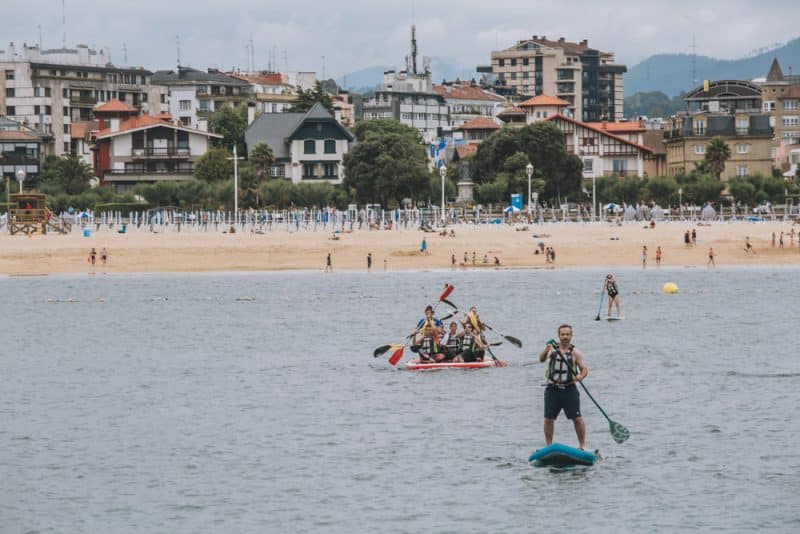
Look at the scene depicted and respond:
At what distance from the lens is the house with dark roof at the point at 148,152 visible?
130625mm

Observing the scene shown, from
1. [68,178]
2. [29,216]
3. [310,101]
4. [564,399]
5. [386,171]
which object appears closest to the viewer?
[564,399]

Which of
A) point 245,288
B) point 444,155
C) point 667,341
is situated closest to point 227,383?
point 667,341

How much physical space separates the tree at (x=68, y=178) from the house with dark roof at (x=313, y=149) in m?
15.0

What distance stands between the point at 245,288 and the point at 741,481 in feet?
167

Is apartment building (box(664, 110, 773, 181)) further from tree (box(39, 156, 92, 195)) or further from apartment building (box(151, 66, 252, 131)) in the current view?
tree (box(39, 156, 92, 195))

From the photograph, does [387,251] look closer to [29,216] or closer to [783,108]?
[29,216]

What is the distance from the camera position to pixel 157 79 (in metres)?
175

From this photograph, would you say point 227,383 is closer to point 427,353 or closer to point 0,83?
point 427,353

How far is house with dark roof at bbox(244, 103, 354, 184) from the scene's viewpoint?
437ft

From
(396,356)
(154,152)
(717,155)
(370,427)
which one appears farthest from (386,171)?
(370,427)

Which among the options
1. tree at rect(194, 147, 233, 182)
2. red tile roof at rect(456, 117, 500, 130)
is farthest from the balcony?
red tile roof at rect(456, 117, 500, 130)

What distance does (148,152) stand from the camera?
13112cm

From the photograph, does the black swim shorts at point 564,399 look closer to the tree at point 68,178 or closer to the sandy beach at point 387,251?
the sandy beach at point 387,251

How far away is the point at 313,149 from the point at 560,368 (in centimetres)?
11140
